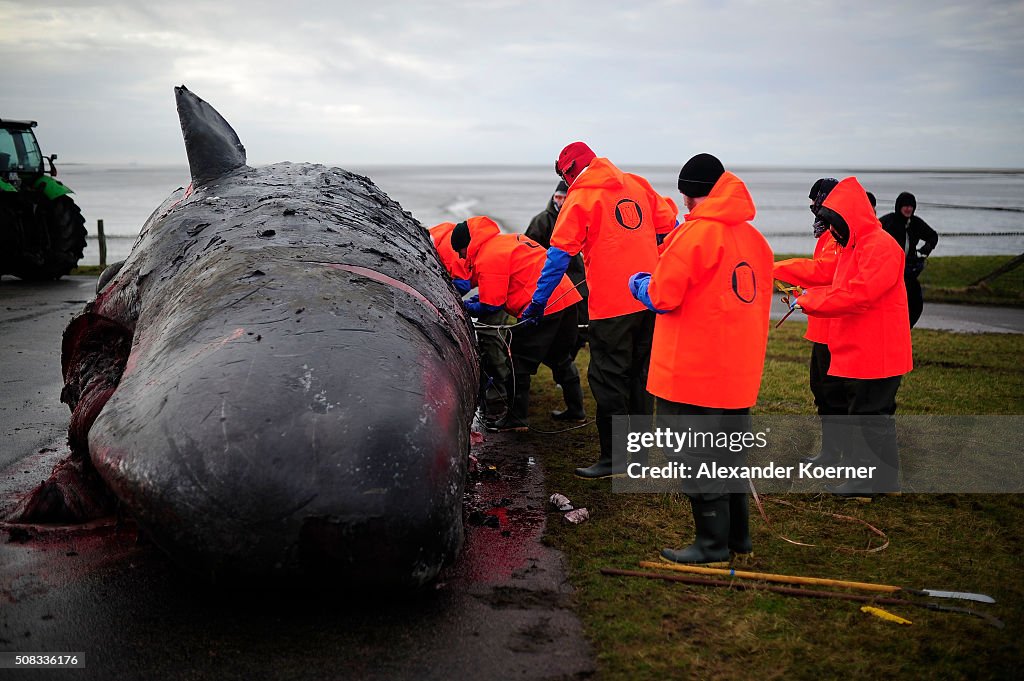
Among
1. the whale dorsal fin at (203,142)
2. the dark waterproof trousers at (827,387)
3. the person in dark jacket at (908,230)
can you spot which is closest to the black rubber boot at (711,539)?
the dark waterproof trousers at (827,387)

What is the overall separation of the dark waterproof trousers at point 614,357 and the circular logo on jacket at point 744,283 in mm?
1762

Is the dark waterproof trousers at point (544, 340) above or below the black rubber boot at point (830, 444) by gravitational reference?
above

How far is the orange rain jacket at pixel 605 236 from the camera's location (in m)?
6.26

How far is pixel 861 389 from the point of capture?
6094mm

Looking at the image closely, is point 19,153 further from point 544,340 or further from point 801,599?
point 801,599

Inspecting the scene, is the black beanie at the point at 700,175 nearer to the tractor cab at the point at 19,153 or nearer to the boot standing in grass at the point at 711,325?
the boot standing in grass at the point at 711,325

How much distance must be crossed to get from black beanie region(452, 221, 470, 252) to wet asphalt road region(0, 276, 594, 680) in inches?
125

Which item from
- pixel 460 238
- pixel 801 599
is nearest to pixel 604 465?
pixel 801 599

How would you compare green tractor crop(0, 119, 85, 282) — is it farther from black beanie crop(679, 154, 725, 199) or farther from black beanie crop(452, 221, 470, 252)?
black beanie crop(679, 154, 725, 199)

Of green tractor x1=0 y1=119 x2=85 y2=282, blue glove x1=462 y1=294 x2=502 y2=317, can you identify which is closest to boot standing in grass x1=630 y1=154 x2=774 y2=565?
blue glove x1=462 y1=294 x2=502 y2=317

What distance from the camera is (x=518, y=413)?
8008mm

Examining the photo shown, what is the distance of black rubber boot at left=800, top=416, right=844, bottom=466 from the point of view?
6.47 metres

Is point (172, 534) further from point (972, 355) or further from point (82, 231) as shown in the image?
point (82, 231)

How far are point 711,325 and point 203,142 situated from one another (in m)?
3.84
